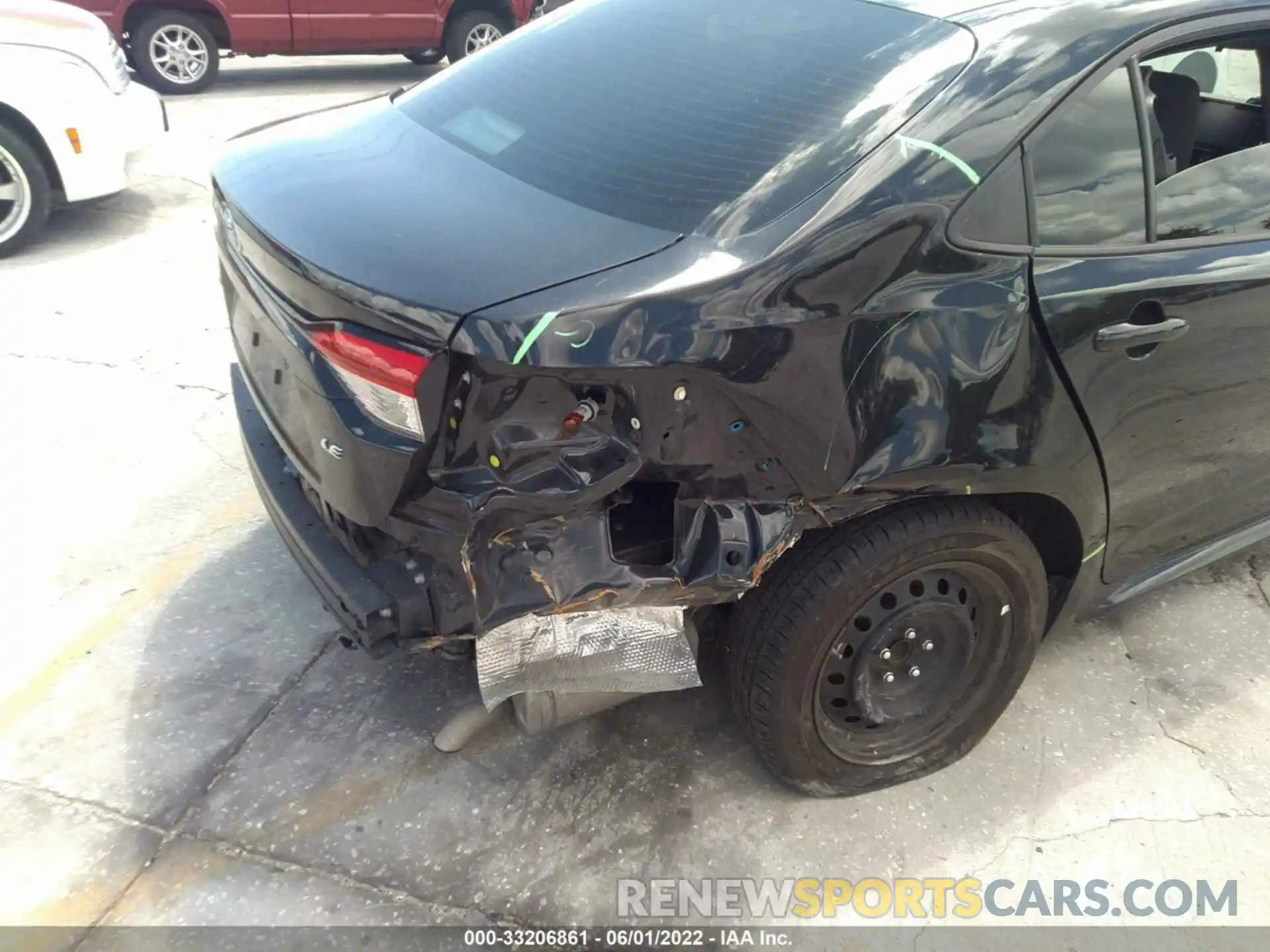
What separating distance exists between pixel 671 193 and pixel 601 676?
95 cm

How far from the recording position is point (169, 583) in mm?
3006

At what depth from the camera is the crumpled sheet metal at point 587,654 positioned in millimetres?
1887

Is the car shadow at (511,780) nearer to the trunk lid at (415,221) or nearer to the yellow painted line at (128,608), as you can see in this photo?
the yellow painted line at (128,608)

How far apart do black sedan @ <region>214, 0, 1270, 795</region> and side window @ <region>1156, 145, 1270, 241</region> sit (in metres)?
0.01

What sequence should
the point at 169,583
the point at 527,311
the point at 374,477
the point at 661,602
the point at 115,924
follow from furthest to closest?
the point at 169,583 → the point at 115,924 → the point at 661,602 → the point at 374,477 → the point at 527,311

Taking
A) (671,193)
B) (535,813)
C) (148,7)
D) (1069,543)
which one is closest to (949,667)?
(1069,543)

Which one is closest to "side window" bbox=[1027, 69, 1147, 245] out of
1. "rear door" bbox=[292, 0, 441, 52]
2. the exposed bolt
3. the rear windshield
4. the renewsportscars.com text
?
the rear windshield

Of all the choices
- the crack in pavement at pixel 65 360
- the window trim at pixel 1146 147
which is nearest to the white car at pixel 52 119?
the crack in pavement at pixel 65 360

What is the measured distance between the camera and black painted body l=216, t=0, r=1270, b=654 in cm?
173

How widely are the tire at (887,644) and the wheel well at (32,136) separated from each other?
15.5 feet

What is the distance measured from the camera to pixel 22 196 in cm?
509

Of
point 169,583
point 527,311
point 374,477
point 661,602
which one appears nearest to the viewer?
point 527,311

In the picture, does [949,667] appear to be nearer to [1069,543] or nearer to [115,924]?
[1069,543]

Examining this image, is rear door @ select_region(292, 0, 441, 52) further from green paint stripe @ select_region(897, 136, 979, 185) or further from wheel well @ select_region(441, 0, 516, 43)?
green paint stripe @ select_region(897, 136, 979, 185)
